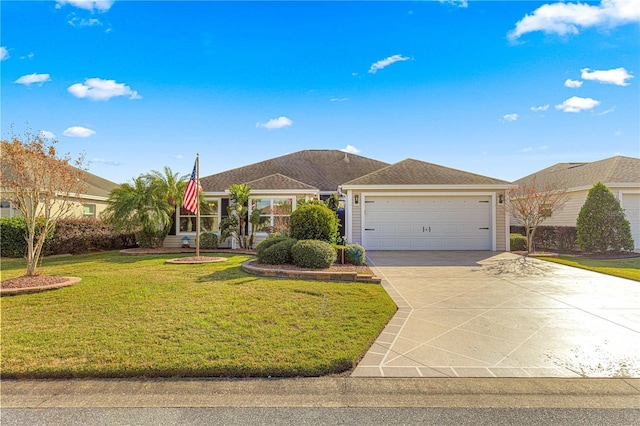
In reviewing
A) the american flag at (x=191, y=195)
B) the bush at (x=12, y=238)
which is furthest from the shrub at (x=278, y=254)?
the bush at (x=12, y=238)

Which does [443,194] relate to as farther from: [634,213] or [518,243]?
[634,213]

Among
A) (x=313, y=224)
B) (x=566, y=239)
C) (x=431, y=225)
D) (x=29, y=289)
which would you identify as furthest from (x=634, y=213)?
(x=29, y=289)

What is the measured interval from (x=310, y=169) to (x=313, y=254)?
13.7 metres

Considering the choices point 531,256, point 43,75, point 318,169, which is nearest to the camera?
point 43,75

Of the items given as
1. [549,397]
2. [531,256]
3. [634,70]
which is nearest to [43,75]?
[549,397]

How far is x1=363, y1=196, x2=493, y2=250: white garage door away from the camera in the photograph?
14.5m

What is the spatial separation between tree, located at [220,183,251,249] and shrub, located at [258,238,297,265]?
5.60m

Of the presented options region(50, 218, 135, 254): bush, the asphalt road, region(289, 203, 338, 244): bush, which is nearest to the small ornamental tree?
region(289, 203, 338, 244): bush

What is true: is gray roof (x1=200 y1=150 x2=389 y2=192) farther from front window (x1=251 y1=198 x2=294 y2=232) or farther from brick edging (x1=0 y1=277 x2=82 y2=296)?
brick edging (x1=0 y1=277 x2=82 y2=296)

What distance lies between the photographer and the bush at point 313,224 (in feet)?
30.6

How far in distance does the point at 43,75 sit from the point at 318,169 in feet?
46.8

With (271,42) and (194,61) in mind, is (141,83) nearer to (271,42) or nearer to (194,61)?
(194,61)

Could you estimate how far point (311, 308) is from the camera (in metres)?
5.40

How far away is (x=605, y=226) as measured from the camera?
13039mm
